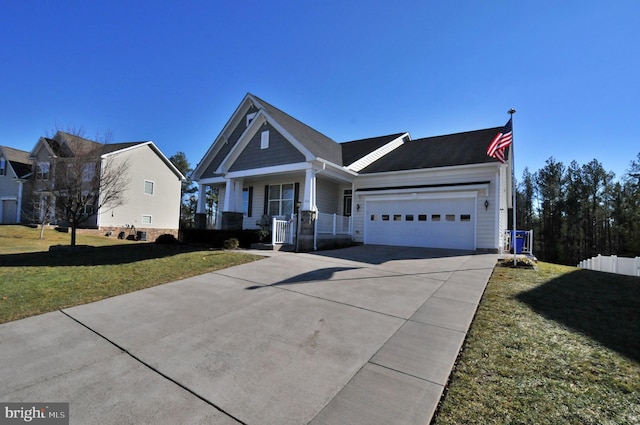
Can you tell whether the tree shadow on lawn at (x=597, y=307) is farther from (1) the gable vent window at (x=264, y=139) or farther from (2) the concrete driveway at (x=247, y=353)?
(1) the gable vent window at (x=264, y=139)

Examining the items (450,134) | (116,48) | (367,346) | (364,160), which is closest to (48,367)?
(367,346)

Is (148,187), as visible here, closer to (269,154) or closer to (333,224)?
(269,154)

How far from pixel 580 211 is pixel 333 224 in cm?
4181

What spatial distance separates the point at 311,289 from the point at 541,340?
3.82 metres

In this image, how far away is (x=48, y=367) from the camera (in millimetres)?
A: 3381

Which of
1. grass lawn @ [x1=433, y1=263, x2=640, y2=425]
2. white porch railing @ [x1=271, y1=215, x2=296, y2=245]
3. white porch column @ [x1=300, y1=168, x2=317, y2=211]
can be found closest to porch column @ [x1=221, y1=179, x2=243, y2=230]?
white porch railing @ [x1=271, y1=215, x2=296, y2=245]

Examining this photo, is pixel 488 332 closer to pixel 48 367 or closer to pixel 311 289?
pixel 311 289

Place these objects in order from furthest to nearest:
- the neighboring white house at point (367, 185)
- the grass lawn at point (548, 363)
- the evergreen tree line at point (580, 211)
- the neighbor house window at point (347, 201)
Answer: the evergreen tree line at point (580, 211), the neighbor house window at point (347, 201), the neighboring white house at point (367, 185), the grass lawn at point (548, 363)

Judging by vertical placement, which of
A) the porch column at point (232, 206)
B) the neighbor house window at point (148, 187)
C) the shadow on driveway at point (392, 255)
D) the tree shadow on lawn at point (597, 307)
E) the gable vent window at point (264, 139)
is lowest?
the tree shadow on lawn at point (597, 307)

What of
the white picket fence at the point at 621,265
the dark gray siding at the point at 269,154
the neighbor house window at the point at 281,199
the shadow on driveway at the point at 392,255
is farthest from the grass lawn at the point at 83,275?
the white picket fence at the point at 621,265

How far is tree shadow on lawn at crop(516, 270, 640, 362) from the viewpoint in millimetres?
4090

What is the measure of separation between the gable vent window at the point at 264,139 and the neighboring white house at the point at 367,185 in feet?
0.16

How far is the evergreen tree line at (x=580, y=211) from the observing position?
38.8 m

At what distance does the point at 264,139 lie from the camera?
48.9 feet
